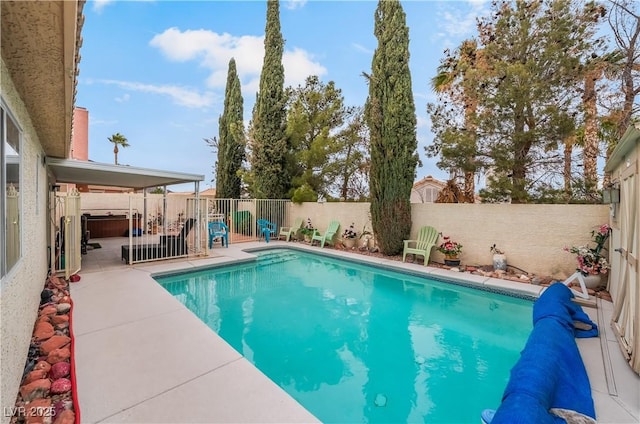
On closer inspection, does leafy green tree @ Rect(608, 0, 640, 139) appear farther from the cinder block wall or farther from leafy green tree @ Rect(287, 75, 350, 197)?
leafy green tree @ Rect(287, 75, 350, 197)

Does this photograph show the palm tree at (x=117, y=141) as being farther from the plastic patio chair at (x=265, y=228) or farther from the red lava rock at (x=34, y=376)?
the red lava rock at (x=34, y=376)

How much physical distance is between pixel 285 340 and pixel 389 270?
4983mm

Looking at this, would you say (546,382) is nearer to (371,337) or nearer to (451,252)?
(371,337)

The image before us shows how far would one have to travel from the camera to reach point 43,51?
7.51ft

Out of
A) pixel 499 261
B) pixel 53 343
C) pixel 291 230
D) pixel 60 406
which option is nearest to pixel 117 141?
pixel 291 230

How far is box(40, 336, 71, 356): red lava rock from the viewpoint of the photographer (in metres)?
3.36

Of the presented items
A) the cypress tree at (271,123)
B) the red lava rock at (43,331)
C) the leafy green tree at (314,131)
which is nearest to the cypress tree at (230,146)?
the cypress tree at (271,123)

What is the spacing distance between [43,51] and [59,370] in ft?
9.97

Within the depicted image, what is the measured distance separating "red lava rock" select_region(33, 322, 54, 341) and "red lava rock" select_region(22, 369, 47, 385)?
902mm

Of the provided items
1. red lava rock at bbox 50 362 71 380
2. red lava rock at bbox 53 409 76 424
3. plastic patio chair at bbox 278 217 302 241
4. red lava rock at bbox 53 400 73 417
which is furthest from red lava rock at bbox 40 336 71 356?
plastic patio chair at bbox 278 217 302 241

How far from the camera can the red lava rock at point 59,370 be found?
2.91 metres

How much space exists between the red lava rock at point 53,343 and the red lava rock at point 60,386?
818 millimetres

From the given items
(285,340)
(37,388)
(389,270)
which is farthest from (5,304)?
(389,270)

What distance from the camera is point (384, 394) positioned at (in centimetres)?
329
